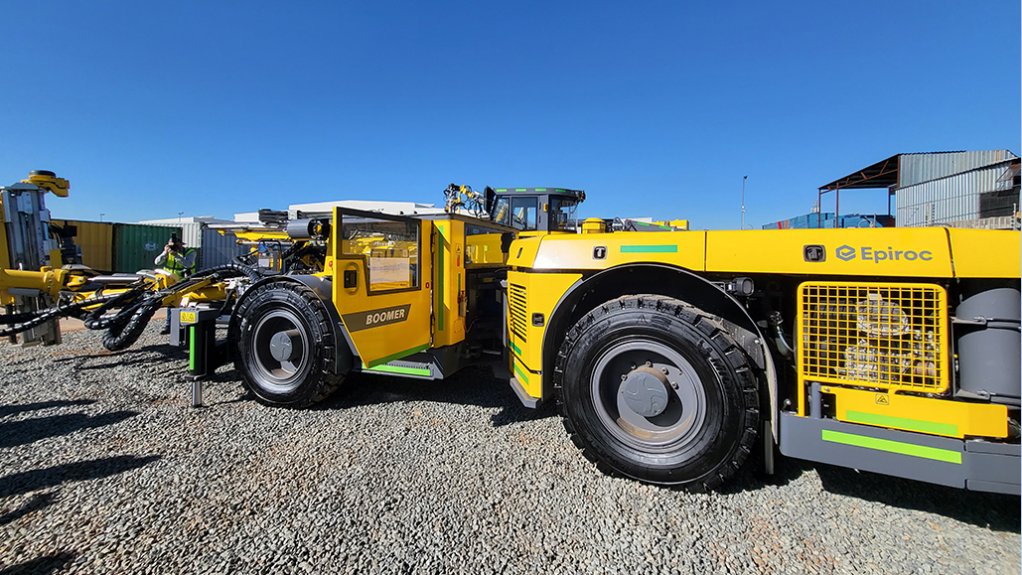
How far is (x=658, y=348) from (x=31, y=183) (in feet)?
27.9

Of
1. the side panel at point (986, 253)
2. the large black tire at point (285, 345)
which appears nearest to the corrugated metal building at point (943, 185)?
the side panel at point (986, 253)

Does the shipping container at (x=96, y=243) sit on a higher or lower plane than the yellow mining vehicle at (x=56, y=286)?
higher

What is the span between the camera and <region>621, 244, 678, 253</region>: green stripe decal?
2.70m

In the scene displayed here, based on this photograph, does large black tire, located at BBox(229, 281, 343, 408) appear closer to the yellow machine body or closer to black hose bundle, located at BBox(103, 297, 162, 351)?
black hose bundle, located at BBox(103, 297, 162, 351)

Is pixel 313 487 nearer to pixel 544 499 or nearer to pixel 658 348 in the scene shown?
pixel 544 499

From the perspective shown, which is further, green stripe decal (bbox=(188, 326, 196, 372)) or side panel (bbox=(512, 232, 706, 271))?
green stripe decal (bbox=(188, 326, 196, 372))

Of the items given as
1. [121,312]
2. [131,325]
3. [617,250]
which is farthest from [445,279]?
[121,312]

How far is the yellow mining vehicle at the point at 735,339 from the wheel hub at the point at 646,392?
0.01m

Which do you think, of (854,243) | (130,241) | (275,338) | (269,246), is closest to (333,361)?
(275,338)

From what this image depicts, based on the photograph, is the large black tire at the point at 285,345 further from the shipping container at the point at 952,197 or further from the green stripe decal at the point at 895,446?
the shipping container at the point at 952,197

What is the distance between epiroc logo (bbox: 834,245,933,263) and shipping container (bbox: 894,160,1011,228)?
23.6 meters

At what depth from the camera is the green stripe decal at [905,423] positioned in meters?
2.15

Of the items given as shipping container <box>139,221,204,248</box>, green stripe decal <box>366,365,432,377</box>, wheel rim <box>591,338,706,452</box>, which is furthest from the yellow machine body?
shipping container <box>139,221,204,248</box>

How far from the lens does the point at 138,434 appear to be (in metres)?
3.37
